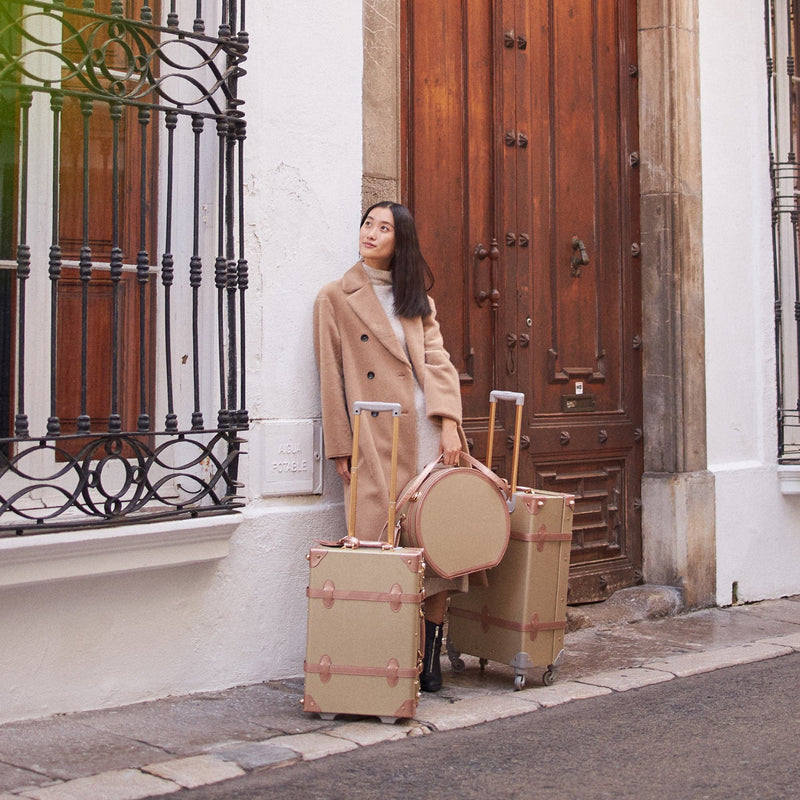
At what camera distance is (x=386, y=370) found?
4629mm

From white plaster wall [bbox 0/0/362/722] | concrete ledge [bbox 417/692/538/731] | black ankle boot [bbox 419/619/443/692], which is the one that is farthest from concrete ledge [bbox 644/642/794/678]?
white plaster wall [bbox 0/0/362/722]

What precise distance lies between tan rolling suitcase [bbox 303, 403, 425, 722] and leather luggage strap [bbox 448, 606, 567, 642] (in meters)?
0.63

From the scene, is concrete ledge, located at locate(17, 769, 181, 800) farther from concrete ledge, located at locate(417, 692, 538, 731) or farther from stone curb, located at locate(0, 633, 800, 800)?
concrete ledge, located at locate(417, 692, 538, 731)

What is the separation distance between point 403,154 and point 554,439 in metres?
1.58

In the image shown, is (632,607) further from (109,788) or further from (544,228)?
(109,788)

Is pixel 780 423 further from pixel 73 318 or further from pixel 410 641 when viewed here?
pixel 73 318

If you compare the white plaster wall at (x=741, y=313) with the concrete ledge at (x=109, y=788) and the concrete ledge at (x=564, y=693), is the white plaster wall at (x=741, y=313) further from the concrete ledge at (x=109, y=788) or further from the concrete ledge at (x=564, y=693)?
the concrete ledge at (x=109, y=788)

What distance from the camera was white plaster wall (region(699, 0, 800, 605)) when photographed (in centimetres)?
665

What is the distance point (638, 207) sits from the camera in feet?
21.5

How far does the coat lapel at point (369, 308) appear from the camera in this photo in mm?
4625

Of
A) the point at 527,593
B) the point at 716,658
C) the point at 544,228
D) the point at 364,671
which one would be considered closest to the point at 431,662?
the point at 527,593

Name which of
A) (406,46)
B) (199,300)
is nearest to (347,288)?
(199,300)

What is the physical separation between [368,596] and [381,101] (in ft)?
7.06

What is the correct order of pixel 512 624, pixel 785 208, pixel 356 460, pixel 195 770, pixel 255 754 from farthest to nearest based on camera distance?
pixel 785 208 < pixel 512 624 < pixel 356 460 < pixel 255 754 < pixel 195 770
